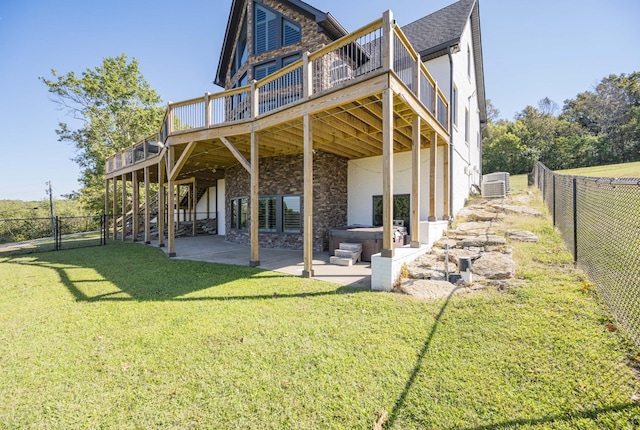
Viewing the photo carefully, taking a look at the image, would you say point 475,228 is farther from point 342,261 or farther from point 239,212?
point 239,212

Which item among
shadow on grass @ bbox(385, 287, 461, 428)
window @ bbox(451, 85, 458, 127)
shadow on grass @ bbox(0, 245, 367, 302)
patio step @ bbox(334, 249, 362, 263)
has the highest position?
window @ bbox(451, 85, 458, 127)

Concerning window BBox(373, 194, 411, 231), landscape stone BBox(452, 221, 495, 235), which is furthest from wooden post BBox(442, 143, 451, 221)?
window BBox(373, 194, 411, 231)

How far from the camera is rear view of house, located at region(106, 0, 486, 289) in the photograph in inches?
223

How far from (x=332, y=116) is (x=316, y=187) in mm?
3498

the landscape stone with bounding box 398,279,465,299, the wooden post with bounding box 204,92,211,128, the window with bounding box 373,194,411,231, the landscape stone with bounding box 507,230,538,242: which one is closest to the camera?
the landscape stone with bounding box 398,279,465,299

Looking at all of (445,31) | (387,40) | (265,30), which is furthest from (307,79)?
(445,31)

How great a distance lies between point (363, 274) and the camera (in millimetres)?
6098

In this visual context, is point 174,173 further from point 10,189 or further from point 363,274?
point 10,189

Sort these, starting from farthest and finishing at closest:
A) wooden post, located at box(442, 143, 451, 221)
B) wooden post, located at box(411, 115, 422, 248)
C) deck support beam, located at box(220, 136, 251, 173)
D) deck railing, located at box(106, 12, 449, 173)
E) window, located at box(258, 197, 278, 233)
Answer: window, located at box(258, 197, 278, 233) → wooden post, located at box(442, 143, 451, 221) → deck support beam, located at box(220, 136, 251, 173) → wooden post, located at box(411, 115, 422, 248) → deck railing, located at box(106, 12, 449, 173)

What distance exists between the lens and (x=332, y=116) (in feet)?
20.7

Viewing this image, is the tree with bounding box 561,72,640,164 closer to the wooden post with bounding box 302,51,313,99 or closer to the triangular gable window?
the triangular gable window

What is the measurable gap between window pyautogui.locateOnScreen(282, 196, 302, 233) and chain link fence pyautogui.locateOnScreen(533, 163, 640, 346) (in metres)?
7.51

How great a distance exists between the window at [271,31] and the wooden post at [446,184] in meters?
7.15

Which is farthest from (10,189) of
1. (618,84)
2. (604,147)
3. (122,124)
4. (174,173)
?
(618,84)
